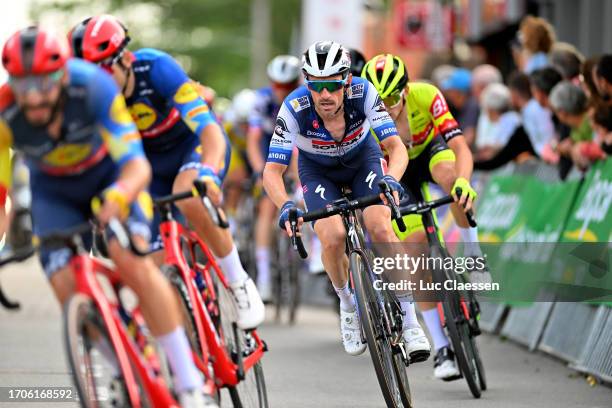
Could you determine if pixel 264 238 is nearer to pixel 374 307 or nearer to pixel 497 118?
pixel 497 118

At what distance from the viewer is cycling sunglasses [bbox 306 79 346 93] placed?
826 centimetres

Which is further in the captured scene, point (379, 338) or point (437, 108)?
point (437, 108)

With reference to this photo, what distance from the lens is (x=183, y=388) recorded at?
247 inches

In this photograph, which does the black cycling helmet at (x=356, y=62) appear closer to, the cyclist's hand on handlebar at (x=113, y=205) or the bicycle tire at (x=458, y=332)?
the bicycle tire at (x=458, y=332)

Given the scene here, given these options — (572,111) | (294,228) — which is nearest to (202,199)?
(294,228)

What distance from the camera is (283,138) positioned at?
28.1ft

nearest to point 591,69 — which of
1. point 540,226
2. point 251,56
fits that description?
point 540,226

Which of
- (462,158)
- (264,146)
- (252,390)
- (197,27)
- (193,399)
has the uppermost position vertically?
(193,399)

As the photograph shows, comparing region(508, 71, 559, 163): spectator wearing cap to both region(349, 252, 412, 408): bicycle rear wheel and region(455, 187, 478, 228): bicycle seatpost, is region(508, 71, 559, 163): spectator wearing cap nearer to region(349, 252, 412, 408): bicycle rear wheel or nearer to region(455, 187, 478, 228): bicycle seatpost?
region(455, 187, 478, 228): bicycle seatpost

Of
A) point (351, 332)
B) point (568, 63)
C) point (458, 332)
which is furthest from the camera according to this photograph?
point (568, 63)

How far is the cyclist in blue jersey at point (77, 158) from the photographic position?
5.82 metres

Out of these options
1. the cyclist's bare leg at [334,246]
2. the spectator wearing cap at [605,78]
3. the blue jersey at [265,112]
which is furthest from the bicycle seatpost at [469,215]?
the blue jersey at [265,112]

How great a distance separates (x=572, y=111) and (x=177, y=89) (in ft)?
16.6

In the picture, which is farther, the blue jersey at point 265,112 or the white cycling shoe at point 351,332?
the blue jersey at point 265,112
